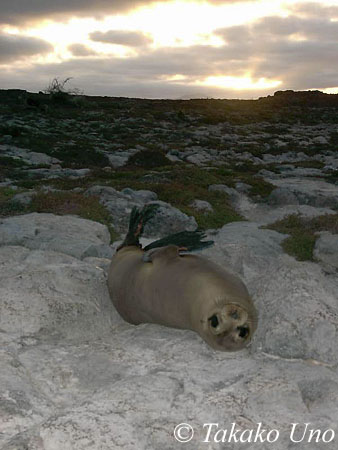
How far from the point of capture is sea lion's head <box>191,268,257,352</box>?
5.29 metres

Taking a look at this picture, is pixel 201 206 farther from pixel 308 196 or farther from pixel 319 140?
pixel 319 140

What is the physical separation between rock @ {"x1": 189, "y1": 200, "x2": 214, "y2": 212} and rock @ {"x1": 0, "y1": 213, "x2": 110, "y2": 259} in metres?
5.05

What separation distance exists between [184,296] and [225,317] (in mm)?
675

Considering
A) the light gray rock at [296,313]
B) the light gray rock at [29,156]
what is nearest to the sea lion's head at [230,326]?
the light gray rock at [296,313]

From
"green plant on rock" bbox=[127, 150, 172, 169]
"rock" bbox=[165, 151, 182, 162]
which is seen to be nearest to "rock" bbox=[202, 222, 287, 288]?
"green plant on rock" bbox=[127, 150, 172, 169]

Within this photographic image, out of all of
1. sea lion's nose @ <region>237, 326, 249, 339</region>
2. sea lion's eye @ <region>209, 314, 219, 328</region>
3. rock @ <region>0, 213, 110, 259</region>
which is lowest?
rock @ <region>0, 213, 110, 259</region>

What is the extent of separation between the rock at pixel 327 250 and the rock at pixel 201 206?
565 centimetres

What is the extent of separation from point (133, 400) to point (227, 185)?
57.6 ft

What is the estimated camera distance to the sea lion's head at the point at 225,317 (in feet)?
17.3

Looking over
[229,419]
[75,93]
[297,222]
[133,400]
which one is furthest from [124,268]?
[75,93]

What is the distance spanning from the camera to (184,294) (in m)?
5.81

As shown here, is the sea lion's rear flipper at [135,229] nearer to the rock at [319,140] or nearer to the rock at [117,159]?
the rock at [117,159]

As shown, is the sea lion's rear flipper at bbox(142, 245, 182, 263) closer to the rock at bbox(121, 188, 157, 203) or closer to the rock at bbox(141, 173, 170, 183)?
the rock at bbox(121, 188, 157, 203)

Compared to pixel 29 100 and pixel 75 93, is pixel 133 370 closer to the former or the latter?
pixel 29 100
